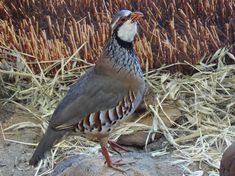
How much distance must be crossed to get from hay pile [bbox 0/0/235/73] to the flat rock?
5.20 feet

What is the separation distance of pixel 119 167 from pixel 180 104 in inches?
56.6

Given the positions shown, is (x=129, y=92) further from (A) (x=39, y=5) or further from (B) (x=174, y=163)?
(A) (x=39, y=5)

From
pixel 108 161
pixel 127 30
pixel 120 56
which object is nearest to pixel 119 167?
pixel 108 161

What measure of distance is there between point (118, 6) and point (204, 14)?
0.70 metres

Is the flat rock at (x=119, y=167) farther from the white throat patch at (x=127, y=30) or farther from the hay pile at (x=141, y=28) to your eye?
the hay pile at (x=141, y=28)

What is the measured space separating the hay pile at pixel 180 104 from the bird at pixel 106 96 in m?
0.77

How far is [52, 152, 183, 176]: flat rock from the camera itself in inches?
174

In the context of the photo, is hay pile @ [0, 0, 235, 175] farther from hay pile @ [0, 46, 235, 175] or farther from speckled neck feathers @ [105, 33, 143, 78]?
speckled neck feathers @ [105, 33, 143, 78]

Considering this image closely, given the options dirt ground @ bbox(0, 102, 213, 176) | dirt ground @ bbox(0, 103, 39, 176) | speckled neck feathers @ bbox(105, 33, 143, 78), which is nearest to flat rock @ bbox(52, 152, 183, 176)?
dirt ground @ bbox(0, 102, 213, 176)

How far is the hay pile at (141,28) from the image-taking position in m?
6.18

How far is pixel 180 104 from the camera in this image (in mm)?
5762

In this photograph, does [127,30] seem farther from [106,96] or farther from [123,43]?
[106,96]

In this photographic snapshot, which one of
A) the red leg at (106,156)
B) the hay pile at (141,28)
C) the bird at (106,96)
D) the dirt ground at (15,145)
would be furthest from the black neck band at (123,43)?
the hay pile at (141,28)

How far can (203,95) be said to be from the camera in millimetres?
5844
